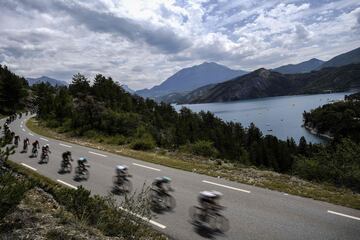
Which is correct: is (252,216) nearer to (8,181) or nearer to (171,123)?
(8,181)

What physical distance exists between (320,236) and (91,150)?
21.9 m

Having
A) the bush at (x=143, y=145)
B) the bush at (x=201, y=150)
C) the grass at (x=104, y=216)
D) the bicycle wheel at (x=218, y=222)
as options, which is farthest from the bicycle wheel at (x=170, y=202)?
the bush at (x=143, y=145)

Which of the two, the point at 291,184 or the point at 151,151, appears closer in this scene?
the point at 291,184

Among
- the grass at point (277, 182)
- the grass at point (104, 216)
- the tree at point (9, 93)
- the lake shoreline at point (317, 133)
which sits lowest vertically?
the lake shoreline at point (317, 133)

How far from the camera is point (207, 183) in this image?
1478cm

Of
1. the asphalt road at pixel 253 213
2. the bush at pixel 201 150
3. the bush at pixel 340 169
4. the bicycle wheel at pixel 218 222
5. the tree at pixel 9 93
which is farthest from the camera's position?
the tree at pixel 9 93

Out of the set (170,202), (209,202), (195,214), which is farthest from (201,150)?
(209,202)

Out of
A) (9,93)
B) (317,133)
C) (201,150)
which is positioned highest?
(9,93)

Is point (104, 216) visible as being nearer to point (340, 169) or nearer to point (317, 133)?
point (340, 169)

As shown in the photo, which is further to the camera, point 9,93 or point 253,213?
point 9,93

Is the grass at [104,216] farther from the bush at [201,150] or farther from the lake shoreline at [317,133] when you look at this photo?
the lake shoreline at [317,133]

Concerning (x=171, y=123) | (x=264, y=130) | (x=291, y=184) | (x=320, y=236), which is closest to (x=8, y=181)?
(x=320, y=236)

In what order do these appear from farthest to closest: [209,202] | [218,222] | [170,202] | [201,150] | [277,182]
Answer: [201,150], [277,182], [170,202], [209,202], [218,222]

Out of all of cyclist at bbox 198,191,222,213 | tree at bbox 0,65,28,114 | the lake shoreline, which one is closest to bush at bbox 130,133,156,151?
cyclist at bbox 198,191,222,213
